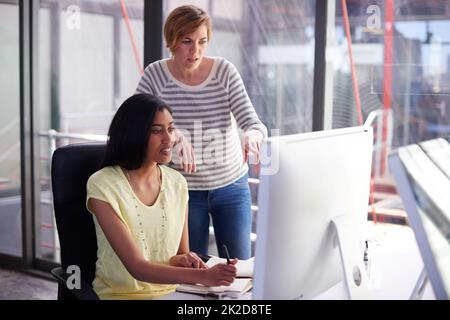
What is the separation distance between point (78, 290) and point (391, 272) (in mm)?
810

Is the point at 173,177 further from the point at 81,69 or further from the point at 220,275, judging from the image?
the point at 81,69

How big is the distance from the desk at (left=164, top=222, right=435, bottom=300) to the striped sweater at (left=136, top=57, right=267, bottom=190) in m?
0.58

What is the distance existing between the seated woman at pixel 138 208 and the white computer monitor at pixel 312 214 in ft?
1.37

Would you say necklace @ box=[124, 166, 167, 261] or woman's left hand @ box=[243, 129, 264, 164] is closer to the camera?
necklace @ box=[124, 166, 167, 261]

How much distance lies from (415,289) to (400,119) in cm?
145

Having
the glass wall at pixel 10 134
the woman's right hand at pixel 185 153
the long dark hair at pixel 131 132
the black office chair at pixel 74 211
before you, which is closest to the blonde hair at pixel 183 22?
the woman's right hand at pixel 185 153

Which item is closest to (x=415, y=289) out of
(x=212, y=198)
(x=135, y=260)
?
(x=135, y=260)

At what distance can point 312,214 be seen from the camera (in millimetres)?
1237

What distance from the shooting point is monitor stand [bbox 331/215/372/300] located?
4.27 ft

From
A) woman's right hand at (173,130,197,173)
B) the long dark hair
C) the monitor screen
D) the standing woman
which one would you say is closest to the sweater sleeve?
the standing woman

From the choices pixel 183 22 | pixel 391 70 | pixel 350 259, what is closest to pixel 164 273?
pixel 350 259

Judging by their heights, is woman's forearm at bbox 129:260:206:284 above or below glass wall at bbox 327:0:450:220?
below

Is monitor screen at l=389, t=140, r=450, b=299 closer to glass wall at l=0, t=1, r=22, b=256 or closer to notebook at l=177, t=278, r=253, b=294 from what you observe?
notebook at l=177, t=278, r=253, b=294

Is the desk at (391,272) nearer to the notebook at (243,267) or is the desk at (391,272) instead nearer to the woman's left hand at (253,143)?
the notebook at (243,267)
